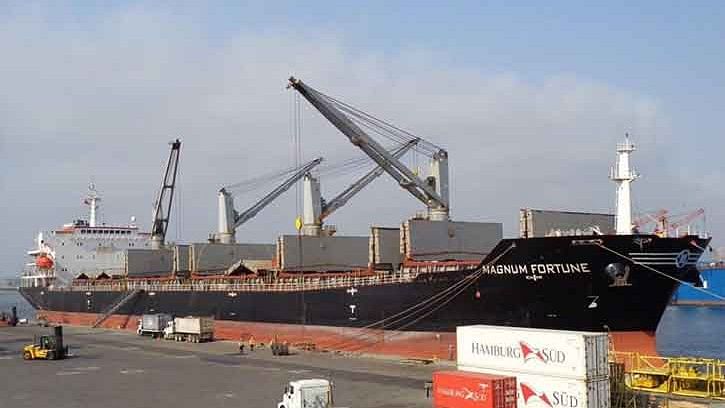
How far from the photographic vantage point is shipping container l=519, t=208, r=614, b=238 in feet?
90.7

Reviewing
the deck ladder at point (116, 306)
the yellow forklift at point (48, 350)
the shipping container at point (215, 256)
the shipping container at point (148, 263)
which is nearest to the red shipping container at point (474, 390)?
the yellow forklift at point (48, 350)

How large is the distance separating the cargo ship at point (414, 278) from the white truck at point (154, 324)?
78.9 inches

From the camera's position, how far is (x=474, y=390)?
1766 centimetres

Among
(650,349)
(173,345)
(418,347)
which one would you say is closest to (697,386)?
(650,349)

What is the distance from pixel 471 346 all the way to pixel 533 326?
739 cm

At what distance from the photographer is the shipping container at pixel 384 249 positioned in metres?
35.5

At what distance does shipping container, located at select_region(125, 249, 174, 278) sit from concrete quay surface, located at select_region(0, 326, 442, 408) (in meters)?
20.7

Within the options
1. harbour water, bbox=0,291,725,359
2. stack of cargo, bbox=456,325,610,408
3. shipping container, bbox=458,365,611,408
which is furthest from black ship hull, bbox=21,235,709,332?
harbour water, bbox=0,291,725,359

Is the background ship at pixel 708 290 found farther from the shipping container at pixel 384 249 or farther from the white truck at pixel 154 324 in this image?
the white truck at pixel 154 324

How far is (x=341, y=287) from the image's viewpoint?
34.2 meters

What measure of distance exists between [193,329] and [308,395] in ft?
82.4

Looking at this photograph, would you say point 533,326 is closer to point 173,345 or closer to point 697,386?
point 697,386

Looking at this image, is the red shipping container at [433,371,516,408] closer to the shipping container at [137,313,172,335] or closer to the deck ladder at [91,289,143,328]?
the shipping container at [137,313,172,335]

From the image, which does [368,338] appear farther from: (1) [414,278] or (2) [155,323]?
(2) [155,323]
